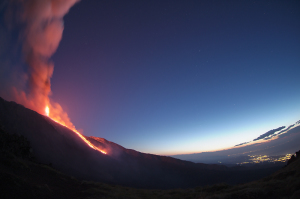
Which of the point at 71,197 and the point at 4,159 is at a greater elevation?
the point at 4,159

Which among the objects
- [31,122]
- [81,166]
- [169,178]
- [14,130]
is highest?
[31,122]

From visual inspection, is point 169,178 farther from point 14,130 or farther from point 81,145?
point 14,130

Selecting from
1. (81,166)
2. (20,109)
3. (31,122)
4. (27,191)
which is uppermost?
(20,109)

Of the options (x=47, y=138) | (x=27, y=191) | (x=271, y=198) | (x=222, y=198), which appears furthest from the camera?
(x=47, y=138)

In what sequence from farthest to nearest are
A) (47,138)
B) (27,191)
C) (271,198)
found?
(47,138) → (27,191) → (271,198)

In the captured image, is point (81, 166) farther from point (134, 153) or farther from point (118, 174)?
point (134, 153)

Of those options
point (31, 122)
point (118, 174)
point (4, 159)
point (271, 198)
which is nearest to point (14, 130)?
point (31, 122)

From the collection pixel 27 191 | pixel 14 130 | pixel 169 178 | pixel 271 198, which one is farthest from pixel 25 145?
pixel 169 178

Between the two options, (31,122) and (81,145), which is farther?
(81,145)

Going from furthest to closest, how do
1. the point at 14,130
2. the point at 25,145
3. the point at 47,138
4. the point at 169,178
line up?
1. the point at 169,178
2. the point at 47,138
3. the point at 14,130
4. the point at 25,145
